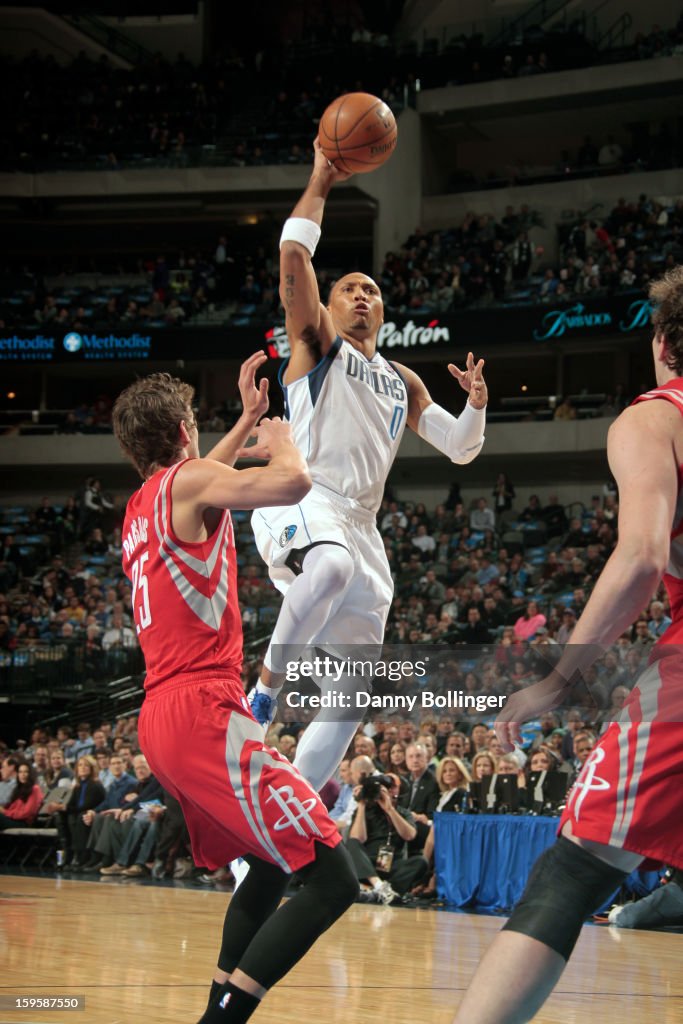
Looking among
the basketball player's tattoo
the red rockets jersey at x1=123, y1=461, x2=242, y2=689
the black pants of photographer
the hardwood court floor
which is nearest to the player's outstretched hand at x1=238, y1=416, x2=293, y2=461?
the red rockets jersey at x1=123, y1=461, x2=242, y2=689

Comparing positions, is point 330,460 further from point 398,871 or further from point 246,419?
point 398,871

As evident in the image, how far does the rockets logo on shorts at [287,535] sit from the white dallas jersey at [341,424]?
11.2 inches

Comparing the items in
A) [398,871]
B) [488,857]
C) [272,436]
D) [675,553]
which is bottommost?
[398,871]

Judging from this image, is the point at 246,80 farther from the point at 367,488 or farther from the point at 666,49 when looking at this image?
the point at 367,488

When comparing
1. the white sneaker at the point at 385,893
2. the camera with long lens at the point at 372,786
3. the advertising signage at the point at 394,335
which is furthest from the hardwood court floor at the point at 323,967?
the advertising signage at the point at 394,335

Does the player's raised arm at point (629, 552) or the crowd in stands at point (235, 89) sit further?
the crowd in stands at point (235, 89)

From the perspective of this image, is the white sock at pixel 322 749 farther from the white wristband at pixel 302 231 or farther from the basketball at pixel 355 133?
the basketball at pixel 355 133

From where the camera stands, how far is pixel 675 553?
303 centimetres

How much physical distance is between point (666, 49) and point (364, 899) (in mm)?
23213

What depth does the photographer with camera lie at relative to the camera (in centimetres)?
1141

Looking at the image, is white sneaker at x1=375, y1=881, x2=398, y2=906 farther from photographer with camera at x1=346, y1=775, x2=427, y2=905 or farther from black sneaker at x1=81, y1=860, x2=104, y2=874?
black sneaker at x1=81, y1=860, x2=104, y2=874

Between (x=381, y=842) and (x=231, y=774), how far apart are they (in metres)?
8.07

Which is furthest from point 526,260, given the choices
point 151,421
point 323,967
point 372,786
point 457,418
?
point 151,421

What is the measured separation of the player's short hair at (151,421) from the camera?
14.1 feet
